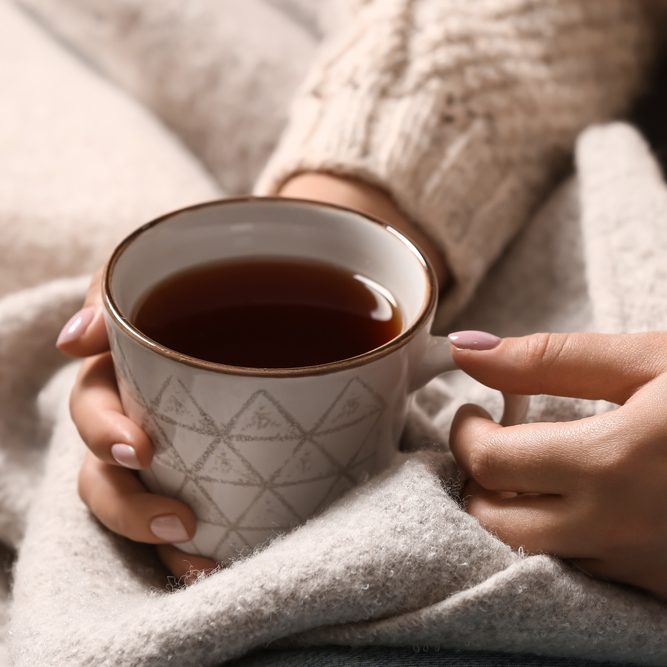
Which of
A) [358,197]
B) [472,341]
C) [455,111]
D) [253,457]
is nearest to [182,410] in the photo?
[253,457]

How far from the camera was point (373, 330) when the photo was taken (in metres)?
0.45

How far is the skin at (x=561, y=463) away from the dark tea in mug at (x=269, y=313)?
0.05m

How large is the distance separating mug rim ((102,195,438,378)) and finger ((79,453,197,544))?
9 centimetres

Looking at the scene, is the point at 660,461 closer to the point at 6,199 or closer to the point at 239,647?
the point at 239,647

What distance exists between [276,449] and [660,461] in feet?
0.57

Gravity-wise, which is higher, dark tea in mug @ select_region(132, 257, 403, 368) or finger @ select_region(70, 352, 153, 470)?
dark tea in mug @ select_region(132, 257, 403, 368)

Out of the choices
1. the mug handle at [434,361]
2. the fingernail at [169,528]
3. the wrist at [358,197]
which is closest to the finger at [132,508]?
the fingernail at [169,528]

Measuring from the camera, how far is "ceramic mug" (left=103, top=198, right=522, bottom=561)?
36cm

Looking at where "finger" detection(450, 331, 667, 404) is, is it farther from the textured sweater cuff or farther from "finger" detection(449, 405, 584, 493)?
the textured sweater cuff

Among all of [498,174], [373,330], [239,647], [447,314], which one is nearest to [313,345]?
[373,330]

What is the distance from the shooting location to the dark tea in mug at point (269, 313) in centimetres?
43

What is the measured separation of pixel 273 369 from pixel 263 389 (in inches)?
0.5

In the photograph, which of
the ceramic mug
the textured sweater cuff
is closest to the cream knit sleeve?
the textured sweater cuff

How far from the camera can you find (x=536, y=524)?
0.39 meters
